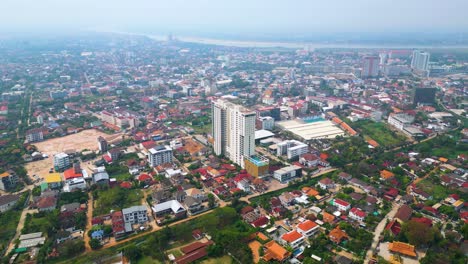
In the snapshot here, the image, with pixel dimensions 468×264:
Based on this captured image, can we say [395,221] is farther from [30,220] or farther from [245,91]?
[245,91]

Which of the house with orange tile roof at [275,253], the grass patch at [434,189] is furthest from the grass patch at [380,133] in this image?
the house with orange tile roof at [275,253]

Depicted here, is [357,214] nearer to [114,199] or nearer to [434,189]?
[434,189]

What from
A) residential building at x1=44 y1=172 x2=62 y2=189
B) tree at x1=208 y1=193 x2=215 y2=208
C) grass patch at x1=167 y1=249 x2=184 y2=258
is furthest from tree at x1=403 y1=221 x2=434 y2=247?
residential building at x1=44 y1=172 x2=62 y2=189

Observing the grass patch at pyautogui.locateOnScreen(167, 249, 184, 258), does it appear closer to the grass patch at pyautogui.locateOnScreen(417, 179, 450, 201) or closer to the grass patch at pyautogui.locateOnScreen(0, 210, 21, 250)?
the grass patch at pyautogui.locateOnScreen(0, 210, 21, 250)

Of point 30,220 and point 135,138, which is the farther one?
point 135,138

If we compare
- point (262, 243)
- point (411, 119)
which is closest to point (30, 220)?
point (262, 243)

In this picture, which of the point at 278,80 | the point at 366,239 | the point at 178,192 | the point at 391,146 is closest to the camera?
the point at 366,239
